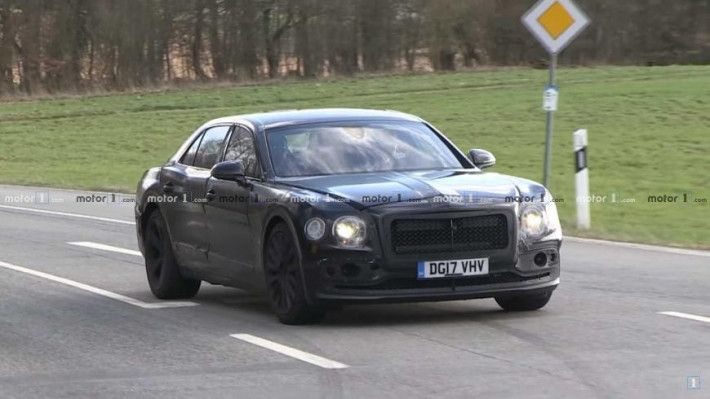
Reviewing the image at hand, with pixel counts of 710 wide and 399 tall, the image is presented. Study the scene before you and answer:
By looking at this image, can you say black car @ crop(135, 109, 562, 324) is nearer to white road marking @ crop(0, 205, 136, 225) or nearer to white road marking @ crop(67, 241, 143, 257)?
white road marking @ crop(67, 241, 143, 257)

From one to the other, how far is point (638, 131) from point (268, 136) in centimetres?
2367

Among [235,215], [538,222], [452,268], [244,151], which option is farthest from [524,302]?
[244,151]

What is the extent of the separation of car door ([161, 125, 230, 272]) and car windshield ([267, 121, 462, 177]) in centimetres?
86

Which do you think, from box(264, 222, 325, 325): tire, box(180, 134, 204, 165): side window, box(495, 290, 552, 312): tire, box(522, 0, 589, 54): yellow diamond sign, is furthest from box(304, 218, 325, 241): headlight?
box(522, 0, 589, 54): yellow diamond sign

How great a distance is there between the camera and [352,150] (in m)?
11.2

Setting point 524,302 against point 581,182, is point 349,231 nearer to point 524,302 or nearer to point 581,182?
point 524,302

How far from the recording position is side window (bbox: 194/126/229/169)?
39.4ft

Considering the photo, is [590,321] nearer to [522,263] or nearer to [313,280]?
[522,263]

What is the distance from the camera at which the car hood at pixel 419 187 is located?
9961 mm

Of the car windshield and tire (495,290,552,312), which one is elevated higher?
the car windshield

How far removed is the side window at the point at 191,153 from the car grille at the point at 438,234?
10.2 ft

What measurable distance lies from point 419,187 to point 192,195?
242 centimetres

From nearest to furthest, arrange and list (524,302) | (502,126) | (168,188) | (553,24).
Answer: (524,302), (168,188), (553,24), (502,126)

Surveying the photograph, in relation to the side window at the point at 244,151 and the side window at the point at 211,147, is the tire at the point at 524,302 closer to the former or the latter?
the side window at the point at 244,151
